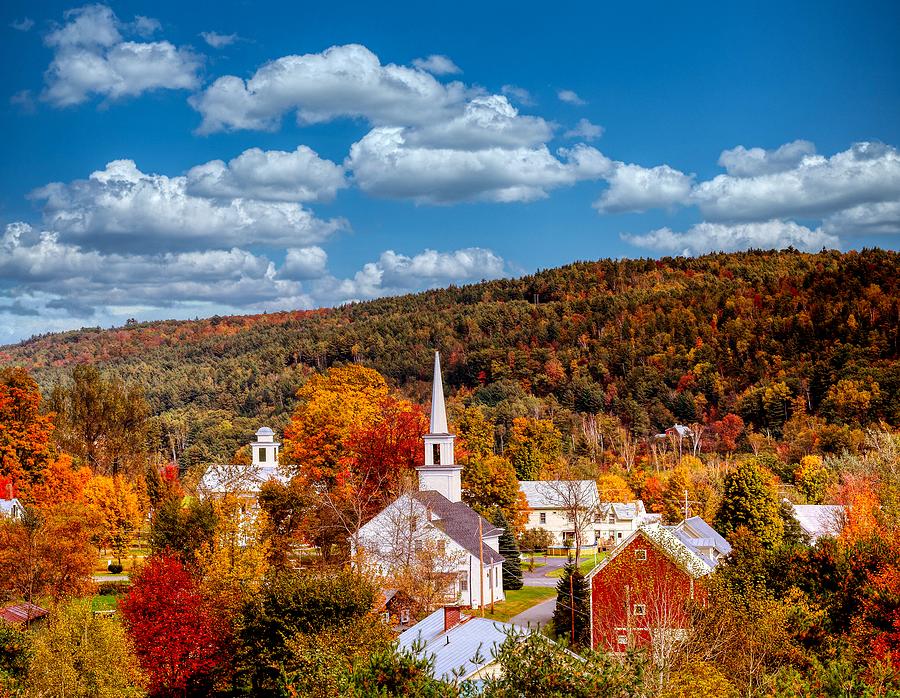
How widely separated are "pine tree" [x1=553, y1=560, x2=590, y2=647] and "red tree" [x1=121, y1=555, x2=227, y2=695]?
14.8 metres

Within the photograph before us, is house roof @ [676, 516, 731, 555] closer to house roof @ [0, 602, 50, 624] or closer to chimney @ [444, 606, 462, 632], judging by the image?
chimney @ [444, 606, 462, 632]

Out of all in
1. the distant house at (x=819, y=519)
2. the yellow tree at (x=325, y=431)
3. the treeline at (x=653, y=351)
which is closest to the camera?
the distant house at (x=819, y=519)

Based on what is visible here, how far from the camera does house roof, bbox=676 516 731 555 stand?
49625 millimetres

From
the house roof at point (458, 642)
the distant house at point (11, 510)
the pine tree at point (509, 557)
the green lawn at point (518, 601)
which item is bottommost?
the green lawn at point (518, 601)

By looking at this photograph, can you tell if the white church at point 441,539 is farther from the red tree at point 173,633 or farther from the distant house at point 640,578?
the red tree at point 173,633

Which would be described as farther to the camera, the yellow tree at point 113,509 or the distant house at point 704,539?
the yellow tree at point 113,509

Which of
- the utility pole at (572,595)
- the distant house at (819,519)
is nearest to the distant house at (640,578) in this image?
the utility pole at (572,595)

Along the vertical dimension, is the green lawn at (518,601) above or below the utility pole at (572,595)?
below

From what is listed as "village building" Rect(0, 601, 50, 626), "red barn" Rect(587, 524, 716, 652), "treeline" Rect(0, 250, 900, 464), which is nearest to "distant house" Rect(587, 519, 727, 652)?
"red barn" Rect(587, 524, 716, 652)

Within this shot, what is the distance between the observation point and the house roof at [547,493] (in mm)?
Result: 78562

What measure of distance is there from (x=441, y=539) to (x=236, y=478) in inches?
596

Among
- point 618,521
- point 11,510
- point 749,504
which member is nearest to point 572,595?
point 749,504

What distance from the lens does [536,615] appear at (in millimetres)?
49250

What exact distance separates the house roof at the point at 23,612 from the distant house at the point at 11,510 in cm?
1067
